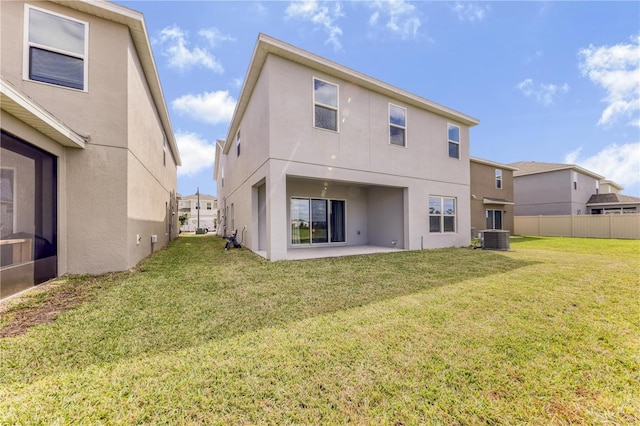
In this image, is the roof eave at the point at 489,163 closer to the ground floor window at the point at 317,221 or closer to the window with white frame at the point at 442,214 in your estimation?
the window with white frame at the point at 442,214

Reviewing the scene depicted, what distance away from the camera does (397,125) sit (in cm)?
955

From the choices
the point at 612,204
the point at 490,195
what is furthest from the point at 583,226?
the point at 612,204

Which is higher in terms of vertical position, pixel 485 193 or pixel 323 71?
pixel 323 71

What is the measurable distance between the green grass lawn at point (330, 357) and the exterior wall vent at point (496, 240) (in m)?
5.70

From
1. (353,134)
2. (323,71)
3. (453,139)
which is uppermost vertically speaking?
(323,71)

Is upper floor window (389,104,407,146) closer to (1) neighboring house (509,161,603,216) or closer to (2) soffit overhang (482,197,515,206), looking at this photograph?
(2) soffit overhang (482,197,515,206)

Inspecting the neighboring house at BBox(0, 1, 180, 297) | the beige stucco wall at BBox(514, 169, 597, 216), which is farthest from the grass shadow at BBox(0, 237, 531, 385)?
the beige stucco wall at BBox(514, 169, 597, 216)

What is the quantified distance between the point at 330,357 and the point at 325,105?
291 inches

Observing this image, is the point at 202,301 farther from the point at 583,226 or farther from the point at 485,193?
the point at 583,226

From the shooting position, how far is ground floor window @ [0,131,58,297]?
161 inches

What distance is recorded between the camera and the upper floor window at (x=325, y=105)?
7.83m

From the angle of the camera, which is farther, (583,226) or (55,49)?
(583,226)

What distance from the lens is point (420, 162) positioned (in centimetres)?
1013

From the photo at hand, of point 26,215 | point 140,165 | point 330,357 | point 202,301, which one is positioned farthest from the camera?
point 140,165
